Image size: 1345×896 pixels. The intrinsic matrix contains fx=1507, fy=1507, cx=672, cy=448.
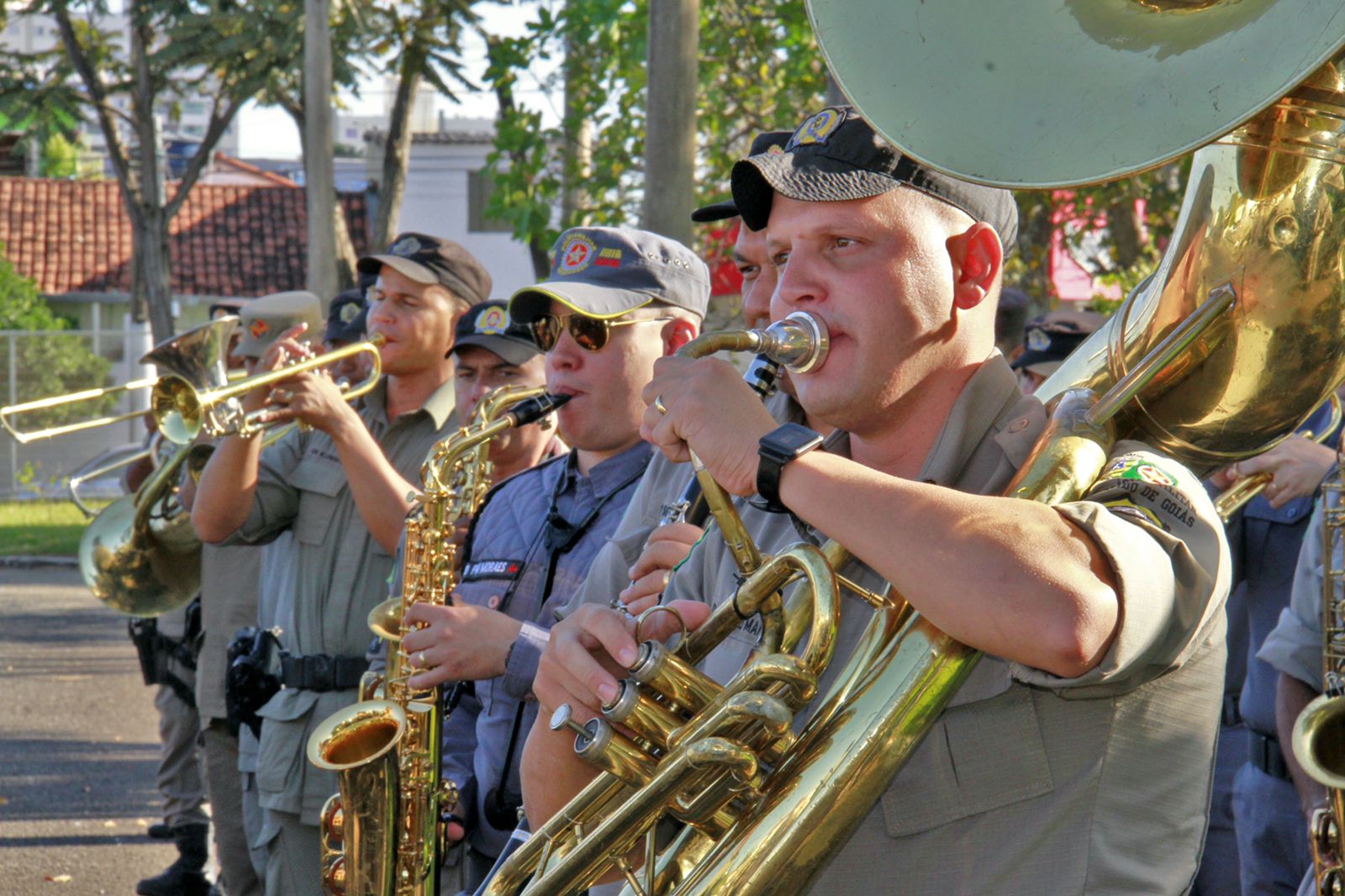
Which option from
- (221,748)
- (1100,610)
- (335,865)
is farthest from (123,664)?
(1100,610)

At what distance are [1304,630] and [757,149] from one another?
176 centimetres

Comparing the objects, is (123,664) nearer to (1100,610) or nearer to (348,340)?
(348,340)

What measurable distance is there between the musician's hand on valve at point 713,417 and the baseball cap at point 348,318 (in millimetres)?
3211

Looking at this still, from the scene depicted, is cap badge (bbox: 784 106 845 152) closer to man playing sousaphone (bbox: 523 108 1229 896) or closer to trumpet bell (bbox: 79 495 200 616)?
man playing sousaphone (bbox: 523 108 1229 896)

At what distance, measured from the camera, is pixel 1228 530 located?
4.01m

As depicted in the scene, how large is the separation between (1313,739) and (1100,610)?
1170mm

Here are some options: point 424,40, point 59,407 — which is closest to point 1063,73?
point 424,40

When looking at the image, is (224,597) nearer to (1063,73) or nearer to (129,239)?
(1063,73)

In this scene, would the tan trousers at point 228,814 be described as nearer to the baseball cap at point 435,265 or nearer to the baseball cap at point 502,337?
the baseball cap at point 435,265

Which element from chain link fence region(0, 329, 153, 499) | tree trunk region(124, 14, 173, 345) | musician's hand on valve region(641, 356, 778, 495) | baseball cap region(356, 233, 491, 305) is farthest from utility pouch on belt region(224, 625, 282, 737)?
tree trunk region(124, 14, 173, 345)

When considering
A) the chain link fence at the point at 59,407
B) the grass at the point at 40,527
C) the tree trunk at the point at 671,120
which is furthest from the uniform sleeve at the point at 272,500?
the chain link fence at the point at 59,407

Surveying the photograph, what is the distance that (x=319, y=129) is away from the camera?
12875 mm

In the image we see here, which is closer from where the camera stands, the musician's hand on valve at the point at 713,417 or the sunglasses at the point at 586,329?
the musician's hand on valve at the point at 713,417

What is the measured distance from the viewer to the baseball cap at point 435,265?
14.9 feet
